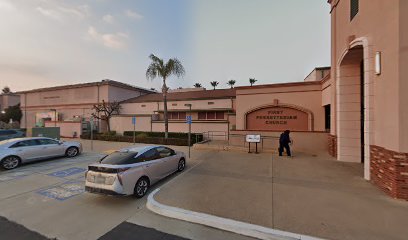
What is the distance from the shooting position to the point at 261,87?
15000mm

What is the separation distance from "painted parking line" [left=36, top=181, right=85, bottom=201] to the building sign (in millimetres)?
12117

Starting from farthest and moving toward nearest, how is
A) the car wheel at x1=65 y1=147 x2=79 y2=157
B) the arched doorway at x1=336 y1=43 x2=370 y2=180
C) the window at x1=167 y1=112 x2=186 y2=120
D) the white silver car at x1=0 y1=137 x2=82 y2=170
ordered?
1. the window at x1=167 y1=112 x2=186 y2=120
2. the car wheel at x1=65 y1=147 x2=79 y2=157
3. the arched doorway at x1=336 y1=43 x2=370 y2=180
4. the white silver car at x1=0 y1=137 x2=82 y2=170

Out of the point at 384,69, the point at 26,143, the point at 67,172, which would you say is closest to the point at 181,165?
the point at 67,172

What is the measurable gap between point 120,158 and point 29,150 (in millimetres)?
7683

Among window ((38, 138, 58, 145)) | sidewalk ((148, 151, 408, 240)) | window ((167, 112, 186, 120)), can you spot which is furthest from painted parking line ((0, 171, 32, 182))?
window ((167, 112, 186, 120))

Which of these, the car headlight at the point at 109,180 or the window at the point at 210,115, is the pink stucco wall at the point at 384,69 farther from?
the window at the point at 210,115

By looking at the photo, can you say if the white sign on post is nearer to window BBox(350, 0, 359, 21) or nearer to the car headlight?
window BBox(350, 0, 359, 21)

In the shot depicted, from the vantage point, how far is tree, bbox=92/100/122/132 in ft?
80.1

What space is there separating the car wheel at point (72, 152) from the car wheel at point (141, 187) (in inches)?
344

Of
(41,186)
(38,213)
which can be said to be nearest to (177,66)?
(41,186)

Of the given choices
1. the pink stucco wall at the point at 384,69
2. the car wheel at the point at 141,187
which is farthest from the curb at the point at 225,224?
the pink stucco wall at the point at 384,69

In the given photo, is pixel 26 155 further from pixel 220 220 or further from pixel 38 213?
pixel 220 220

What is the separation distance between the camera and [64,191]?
245 inches

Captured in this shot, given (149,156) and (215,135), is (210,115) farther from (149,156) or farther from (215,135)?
(149,156)
